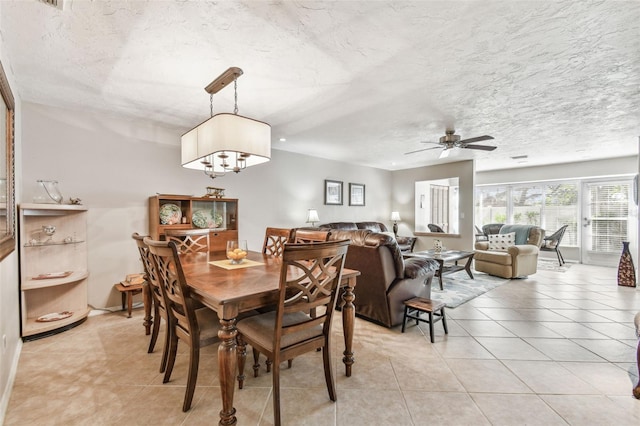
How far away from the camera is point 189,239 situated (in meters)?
3.16

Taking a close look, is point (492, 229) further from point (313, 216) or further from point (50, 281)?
point (50, 281)

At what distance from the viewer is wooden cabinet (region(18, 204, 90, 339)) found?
2.73 m

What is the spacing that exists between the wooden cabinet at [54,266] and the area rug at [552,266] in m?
8.03

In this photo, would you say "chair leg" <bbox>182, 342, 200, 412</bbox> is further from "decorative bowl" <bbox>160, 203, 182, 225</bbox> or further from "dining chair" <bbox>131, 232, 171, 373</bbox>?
"decorative bowl" <bbox>160, 203, 182, 225</bbox>

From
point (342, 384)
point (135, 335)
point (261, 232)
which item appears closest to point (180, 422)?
point (342, 384)

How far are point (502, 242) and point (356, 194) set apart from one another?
10.6 feet

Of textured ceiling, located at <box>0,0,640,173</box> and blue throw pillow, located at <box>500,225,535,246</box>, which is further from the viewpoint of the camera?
blue throw pillow, located at <box>500,225,535,246</box>

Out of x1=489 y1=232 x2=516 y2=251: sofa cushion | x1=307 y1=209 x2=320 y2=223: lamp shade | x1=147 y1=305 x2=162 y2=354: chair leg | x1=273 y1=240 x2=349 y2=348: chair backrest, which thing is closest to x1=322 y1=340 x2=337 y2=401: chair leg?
x1=273 y1=240 x2=349 y2=348: chair backrest

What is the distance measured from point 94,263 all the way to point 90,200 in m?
0.74

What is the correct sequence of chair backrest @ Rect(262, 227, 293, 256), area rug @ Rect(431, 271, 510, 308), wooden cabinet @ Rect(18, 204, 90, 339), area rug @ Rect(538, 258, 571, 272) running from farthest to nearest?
area rug @ Rect(538, 258, 571, 272)
area rug @ Rect(431, 271, 510, 308)
chair backrest @ Rect(262, 227, 293, 256)
wooden cabinet @ Rect(18, 204, 90, 339)

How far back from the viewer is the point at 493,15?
5.53 feet

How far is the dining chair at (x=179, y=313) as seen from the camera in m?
1.56

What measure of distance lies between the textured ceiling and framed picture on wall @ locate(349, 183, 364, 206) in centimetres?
300

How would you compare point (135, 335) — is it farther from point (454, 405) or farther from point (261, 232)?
point (454, 405)
